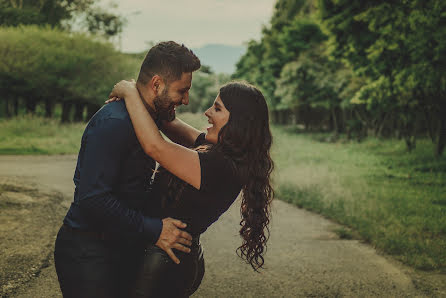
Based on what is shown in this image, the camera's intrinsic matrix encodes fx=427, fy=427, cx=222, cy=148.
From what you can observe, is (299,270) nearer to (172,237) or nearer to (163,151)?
(172,237)

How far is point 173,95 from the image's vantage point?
244cm

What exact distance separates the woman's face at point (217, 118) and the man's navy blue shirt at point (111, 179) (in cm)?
44

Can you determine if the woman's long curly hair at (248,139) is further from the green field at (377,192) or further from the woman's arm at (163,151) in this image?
the green field at (377,192)

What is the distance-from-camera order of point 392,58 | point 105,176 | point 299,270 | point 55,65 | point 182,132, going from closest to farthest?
point 105,176 < point 182,132 < point 299,270 < point 392,58 < point 55,65

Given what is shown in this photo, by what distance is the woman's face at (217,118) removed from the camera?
2477 mm

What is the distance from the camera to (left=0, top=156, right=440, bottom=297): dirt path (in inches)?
180

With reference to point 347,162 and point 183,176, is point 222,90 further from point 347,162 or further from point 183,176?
point 347,162

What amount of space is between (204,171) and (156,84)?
58cm

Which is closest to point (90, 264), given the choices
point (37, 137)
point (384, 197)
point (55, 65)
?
point (384, 197)

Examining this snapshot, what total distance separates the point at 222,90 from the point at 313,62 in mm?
31377

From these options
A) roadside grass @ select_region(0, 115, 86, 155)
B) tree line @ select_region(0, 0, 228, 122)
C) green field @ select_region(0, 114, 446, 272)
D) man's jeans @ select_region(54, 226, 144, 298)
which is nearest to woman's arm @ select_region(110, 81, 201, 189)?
man's jeans @ select_region(54, 226, 144, 298)

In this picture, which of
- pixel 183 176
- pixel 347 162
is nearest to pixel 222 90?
pixel 183 176

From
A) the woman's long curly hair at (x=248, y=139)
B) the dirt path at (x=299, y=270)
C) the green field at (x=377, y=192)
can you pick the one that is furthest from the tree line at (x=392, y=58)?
the woman's long curly hair at (x=248, y=139)

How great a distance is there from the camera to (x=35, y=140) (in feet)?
61.6
